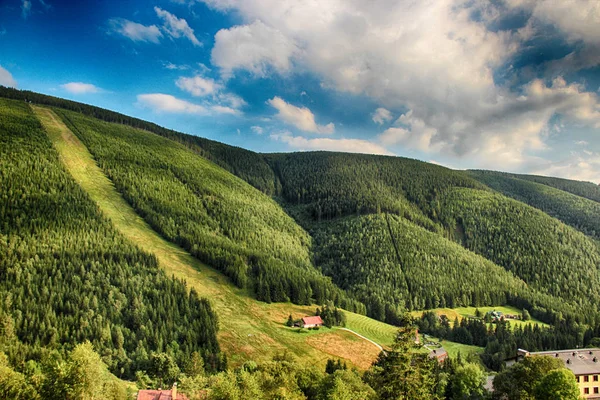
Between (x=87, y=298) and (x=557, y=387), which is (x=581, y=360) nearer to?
(x=557, y=387)

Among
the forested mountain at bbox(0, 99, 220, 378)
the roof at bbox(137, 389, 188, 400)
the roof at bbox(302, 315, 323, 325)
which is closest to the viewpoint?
the roof at bbox(137, 389, 188, 400)

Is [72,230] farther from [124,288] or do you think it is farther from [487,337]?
[487,337]

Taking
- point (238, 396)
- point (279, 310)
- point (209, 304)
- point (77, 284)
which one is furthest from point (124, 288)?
point (238, 396)

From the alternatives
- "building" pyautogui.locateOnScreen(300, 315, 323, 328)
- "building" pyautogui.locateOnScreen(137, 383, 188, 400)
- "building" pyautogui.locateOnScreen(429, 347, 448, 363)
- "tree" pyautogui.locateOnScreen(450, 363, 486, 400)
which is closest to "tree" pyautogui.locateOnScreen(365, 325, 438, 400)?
"building" pyautogui.locateOnScreen(137, 383, 188, 400)

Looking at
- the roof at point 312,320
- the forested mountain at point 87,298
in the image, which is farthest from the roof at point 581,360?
the forested mountain at point 87,298

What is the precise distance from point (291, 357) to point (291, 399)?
40.7 meters

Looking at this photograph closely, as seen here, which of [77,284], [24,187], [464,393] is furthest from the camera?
[24,187]

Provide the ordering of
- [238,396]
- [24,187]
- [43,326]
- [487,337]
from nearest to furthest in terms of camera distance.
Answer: [238,396] < [43,326] < [487,337] < [24,187]

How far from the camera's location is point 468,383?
278ft

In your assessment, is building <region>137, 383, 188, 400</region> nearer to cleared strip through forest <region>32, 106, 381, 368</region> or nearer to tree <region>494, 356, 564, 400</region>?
cleared strip through forest <region>32, 106, 381, 368</region>

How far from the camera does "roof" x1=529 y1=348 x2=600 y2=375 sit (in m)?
97.8

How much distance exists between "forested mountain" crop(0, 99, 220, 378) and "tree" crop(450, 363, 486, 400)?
2490 inches

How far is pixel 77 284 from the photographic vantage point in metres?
128

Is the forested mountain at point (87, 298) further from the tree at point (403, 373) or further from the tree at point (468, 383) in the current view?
the tree at point (403, 373)
